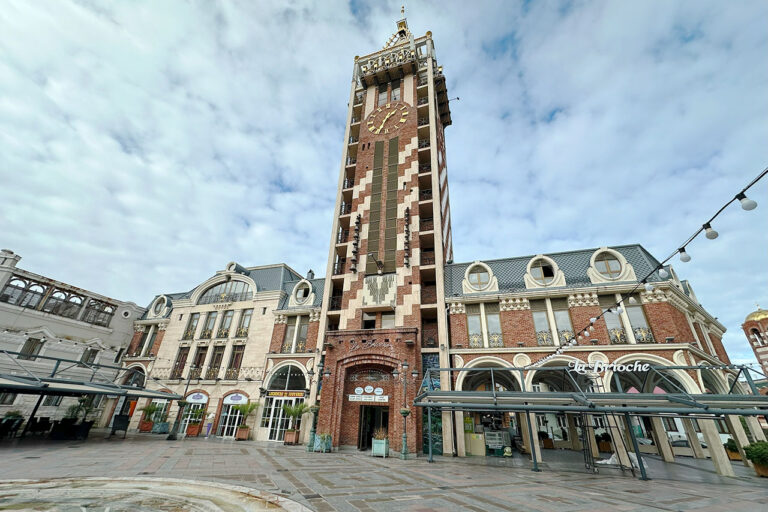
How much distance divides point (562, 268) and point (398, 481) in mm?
16752

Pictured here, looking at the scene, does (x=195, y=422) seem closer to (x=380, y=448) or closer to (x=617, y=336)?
(x=380, y=448)

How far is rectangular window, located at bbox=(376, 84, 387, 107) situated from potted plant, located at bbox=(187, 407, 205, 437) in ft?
101

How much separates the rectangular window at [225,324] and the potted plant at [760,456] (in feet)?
105

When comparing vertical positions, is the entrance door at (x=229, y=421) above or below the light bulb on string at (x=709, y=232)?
below

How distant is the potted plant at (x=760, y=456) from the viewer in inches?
517

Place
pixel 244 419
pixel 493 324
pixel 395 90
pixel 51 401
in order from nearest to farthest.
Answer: pixel 493 324
pixel 244 419
pixel 51 401
pixel 395 90

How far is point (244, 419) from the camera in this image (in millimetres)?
23984

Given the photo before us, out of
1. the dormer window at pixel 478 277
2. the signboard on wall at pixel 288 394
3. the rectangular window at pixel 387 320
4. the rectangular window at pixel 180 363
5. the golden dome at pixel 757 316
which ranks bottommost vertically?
the signboard on wall at pixel 288 394

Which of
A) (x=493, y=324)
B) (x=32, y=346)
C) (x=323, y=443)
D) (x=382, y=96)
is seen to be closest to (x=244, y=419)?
(x=323, y=443)

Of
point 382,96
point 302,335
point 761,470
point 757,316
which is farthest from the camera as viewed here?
point 757,316

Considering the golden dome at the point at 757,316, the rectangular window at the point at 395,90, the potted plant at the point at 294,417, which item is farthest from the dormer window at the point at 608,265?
the golden dome at the point at 757,316

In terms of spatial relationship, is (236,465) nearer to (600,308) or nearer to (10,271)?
(600,308)

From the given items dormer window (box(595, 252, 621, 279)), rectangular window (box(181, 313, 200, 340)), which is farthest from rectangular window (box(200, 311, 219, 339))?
dormer window (box(595, 252, 621, 279))

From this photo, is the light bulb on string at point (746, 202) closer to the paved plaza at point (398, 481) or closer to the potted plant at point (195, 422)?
the paved plaza at point (398, 481)
